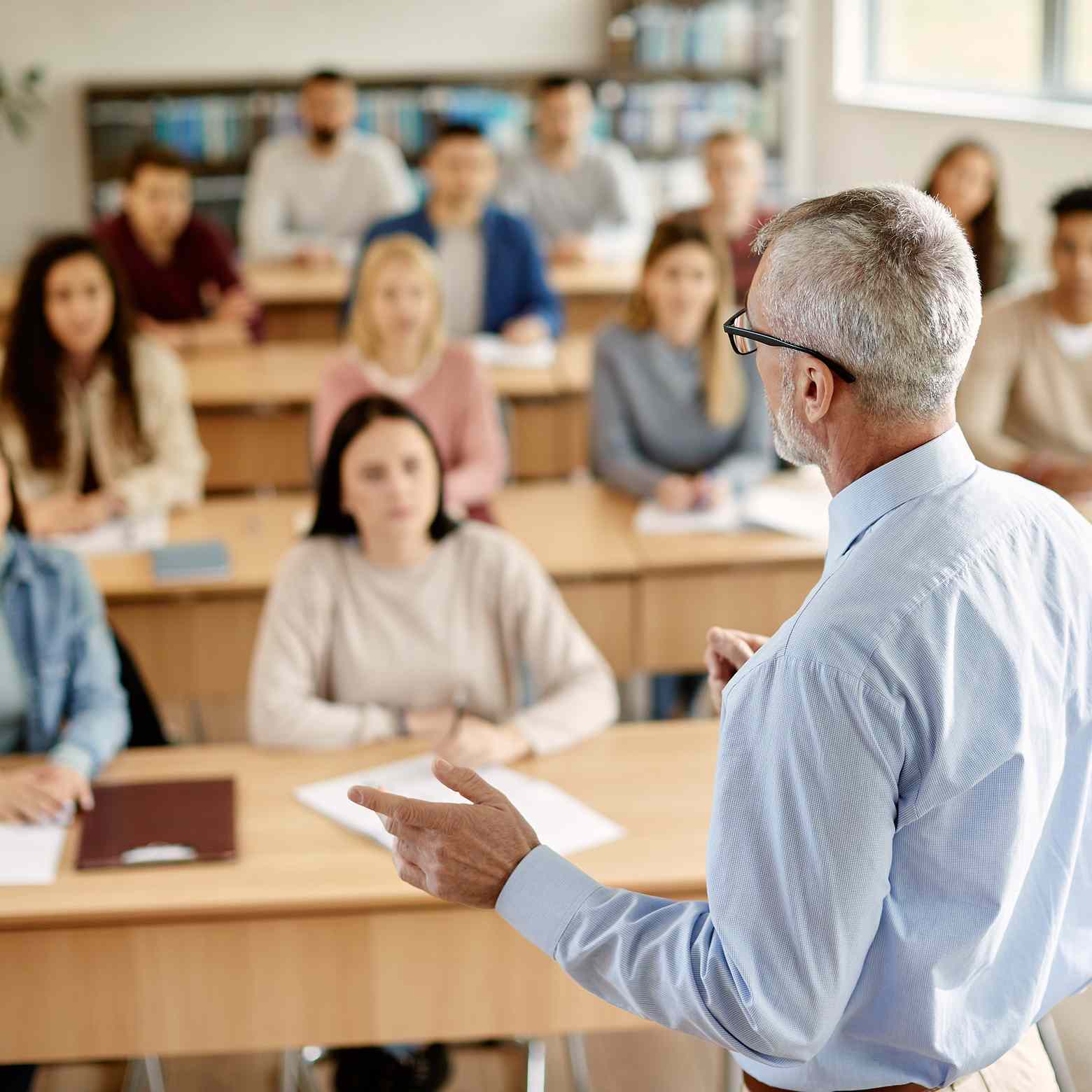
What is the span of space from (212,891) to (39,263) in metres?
2.24

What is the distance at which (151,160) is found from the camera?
5.37 metres

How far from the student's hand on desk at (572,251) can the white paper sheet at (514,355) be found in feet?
5.00

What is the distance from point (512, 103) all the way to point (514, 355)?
397 centimetres

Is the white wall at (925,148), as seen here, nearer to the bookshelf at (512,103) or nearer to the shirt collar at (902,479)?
the bookshelf at (512,103)

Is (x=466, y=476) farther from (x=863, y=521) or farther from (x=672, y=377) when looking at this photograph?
A: (x=863, y=521)

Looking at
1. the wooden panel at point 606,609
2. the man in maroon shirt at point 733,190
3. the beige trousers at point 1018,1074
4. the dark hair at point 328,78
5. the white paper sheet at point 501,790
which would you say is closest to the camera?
the beige trousers at point 1018,1074

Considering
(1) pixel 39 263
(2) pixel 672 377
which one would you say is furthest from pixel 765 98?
(1) pixel 39 263

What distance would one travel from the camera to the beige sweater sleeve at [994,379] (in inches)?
145

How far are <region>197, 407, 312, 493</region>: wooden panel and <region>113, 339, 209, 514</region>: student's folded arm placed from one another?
30.8 inches

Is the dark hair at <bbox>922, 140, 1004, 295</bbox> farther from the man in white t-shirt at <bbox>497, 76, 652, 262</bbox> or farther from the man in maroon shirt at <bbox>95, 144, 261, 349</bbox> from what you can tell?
the man in maroon shirt at <bbox>95, 144, 261, 349</bbox>

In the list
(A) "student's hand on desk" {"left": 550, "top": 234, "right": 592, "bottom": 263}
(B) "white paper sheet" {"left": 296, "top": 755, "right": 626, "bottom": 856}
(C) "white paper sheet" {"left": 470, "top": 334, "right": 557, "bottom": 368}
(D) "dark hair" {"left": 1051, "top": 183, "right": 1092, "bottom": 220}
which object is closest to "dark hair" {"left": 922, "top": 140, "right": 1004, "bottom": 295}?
(D) "dark hair" {"left": 1051, "top": 183, "right": 1092, "bottom": 220}

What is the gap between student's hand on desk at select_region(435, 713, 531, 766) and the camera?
88.3 inches

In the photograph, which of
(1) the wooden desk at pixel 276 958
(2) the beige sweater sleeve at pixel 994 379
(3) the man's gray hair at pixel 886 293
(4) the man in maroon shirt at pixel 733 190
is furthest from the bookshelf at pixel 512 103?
(3) the man's gray hair at pixel 886 293

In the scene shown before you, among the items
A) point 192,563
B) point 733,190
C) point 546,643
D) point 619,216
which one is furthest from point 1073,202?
point 619,216
